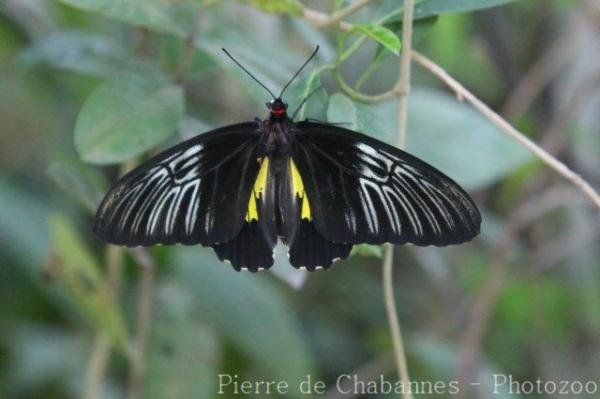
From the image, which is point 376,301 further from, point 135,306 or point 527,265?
point 135,306

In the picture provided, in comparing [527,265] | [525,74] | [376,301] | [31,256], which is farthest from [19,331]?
[525,74]

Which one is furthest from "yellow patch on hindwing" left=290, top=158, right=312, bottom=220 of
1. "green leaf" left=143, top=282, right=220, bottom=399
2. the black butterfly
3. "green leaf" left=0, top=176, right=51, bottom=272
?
"green leaf" left=0, top=176, right=51, bottom=272

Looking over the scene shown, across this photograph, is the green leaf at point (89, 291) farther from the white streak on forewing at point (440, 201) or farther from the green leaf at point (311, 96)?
the white streak on forewing at point (440, 201)

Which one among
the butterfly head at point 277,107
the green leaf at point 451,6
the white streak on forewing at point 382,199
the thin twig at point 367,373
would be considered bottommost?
the white streak on forewing at point 382,199

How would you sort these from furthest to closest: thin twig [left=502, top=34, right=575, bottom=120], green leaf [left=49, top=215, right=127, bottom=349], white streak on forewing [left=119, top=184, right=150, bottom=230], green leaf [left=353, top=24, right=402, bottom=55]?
thin twig [left=502, top=34, right=575, bottom=120]
green leaf [left=49, top=215, right=127, bottom=349]
white streak on forewing [left=119, top=184, right=150, bottom=230]
green leaf [left=353, top=24, right=402, bottom=55]

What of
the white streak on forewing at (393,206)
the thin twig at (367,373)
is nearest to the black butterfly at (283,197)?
the white streak on forewing at (393,206)

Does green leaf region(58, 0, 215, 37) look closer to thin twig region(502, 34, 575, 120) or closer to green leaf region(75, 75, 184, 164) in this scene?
green leaf region(75, 75, 184, 164)
